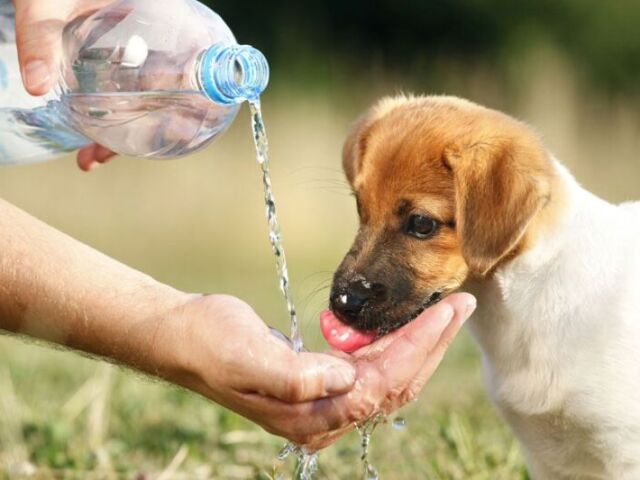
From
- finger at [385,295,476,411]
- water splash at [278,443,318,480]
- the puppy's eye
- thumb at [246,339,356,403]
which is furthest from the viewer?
the puppy's eye

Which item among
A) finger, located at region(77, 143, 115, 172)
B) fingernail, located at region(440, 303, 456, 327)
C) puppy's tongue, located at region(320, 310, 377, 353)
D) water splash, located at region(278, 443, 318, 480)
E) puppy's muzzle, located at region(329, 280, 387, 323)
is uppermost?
fingernail, located at region(440, 303, 456, 327)

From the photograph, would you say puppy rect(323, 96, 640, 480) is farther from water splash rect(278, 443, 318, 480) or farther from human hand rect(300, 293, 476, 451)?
human hand rect(300, 293, 476, 451)

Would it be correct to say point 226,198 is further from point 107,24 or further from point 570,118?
point 107,24

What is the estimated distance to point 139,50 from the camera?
4.04 m

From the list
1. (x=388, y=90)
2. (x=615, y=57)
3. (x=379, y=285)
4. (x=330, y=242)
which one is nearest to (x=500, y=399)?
(x=379, y=285)

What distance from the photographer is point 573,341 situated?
4.12 m

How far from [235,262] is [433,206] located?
789 centimetres

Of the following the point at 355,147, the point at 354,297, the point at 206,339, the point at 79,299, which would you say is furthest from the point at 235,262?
the point at 206,339

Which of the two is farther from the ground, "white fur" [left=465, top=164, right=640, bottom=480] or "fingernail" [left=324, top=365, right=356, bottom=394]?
"fingernail" [left=324, top=365, right=356, bottom=394]

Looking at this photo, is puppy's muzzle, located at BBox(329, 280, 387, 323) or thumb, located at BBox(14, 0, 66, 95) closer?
thumb, located at BBox(14, 0, 66, 95)

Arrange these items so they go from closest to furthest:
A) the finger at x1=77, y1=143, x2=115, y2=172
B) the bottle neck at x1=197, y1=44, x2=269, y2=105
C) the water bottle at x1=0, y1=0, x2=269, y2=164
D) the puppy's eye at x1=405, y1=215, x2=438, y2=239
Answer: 1. the bottle neck at x1=197, y1=44, x2=269, y2=105
2. the water bottle at x1=0, y1=0, x2=269, y2=164
3. the puppy's eye at x1=405, y1=215, x2=438, y2=239
4. the finger at x1=77, y1=143, x2=115, y2=172

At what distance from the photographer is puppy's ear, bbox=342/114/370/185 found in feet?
15.6

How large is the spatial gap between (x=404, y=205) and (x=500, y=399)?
→ 74cm

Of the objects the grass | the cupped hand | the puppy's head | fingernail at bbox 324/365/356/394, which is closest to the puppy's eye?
the puppy's head
